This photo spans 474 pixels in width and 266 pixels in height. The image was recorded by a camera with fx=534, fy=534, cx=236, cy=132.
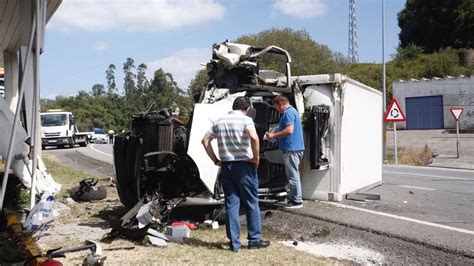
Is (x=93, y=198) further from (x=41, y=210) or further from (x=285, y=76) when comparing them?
Result: (x=285, y=76)

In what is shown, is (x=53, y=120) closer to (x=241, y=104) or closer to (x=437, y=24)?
(x=241, y=104)

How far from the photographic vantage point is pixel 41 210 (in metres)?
6.60

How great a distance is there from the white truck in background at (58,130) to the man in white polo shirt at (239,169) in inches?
1085

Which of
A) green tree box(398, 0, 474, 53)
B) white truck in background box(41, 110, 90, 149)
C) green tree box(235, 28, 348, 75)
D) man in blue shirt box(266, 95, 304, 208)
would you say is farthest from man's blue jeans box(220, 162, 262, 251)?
green tree box(398, 0, 474, 53)

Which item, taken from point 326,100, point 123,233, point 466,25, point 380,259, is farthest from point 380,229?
point 466,25

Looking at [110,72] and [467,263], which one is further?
[110,72]

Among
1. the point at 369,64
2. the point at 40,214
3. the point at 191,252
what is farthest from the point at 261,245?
the point at 369,64

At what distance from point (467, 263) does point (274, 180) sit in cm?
358

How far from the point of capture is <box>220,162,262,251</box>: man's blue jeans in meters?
6.02

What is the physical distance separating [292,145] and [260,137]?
0.53 m

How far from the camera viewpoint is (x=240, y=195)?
6188 mm

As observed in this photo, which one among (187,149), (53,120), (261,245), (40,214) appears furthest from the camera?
(53,120)

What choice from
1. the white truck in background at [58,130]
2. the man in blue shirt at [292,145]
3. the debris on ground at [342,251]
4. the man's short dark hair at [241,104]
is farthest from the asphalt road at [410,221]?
the white truck in background at [58,130]

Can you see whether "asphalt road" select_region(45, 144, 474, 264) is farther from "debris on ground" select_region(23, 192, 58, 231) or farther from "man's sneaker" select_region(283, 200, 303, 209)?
"debris on ground" select_region(23, 192, 58, 231)
